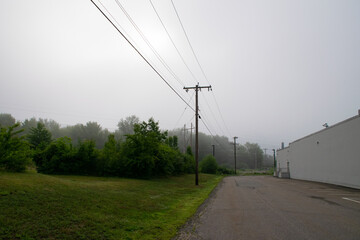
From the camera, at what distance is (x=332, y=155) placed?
25.0 meters

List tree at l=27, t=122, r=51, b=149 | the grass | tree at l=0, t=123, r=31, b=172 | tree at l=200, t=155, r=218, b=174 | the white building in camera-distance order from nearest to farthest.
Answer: the grass → tree at l=0, t=123, r=31, b=172 → the white building → tree at l=27, t=122, r=51, b=149 → tree at l=200, t=155, r=218, b=174

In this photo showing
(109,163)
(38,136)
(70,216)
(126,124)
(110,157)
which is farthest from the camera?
(126,124)

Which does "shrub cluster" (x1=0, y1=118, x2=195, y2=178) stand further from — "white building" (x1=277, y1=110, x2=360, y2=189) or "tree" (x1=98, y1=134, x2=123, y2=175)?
"white building" (x1=277, y1=110, x2=360, y2=189)

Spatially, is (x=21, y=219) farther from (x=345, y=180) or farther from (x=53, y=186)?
(x=345, y=180)

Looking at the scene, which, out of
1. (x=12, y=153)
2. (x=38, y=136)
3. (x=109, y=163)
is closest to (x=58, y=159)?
(x=109, y=163)

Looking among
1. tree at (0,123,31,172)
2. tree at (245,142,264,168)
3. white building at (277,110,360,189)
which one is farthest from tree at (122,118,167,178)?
tree at (245,142,264,168)

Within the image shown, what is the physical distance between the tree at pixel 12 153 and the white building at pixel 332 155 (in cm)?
2320

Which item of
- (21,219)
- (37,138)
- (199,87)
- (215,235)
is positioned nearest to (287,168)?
(199,87)

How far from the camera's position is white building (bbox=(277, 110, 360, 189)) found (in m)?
20.5

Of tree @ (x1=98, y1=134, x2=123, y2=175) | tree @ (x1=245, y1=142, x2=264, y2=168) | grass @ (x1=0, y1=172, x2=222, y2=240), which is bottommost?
grass @ (x1=0, y1=172, x2=222, y2=240)

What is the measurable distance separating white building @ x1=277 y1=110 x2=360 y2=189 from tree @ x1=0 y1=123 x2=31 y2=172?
23.2 m

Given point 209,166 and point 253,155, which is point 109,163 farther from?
point 253,155

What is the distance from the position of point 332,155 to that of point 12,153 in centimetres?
2712

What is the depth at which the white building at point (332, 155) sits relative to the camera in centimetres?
2048
